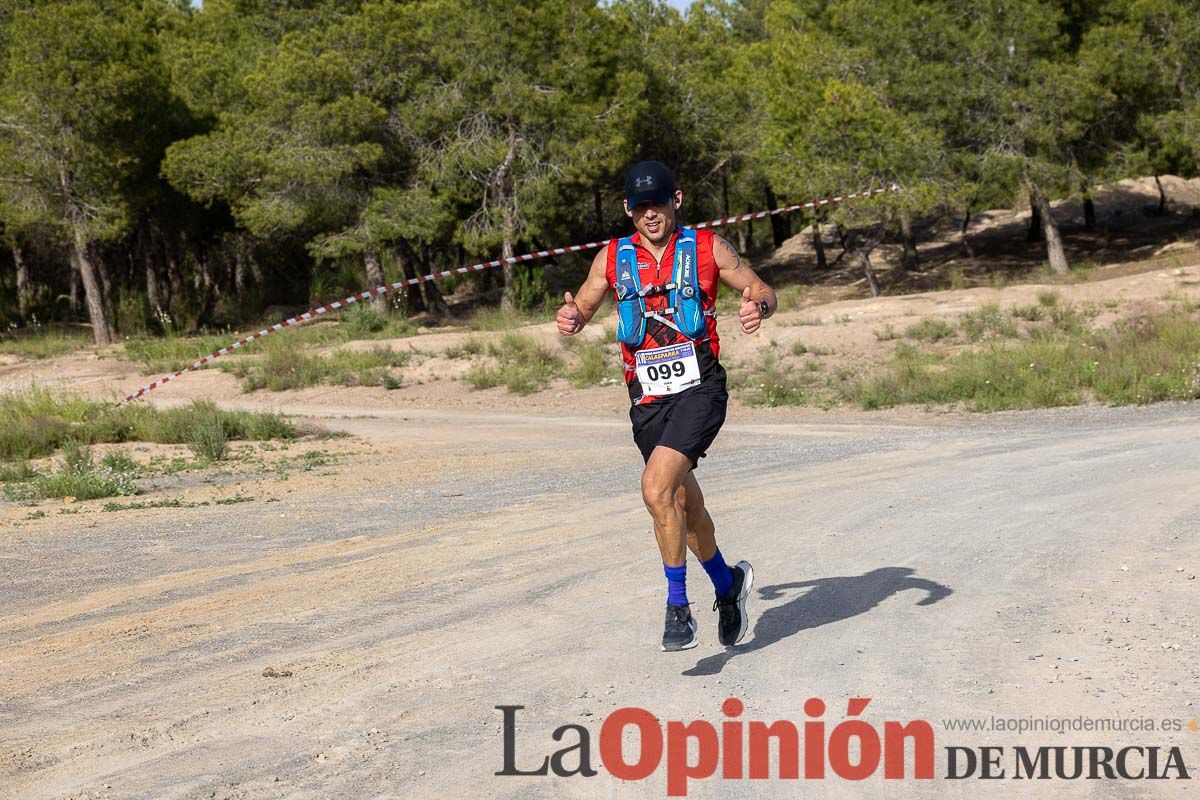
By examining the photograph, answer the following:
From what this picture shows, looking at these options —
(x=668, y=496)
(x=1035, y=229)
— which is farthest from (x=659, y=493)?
(x=1035, y=229)

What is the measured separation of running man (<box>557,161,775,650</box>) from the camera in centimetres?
567

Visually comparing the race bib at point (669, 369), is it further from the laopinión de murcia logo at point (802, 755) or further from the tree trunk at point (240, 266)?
the tree trunk at point (240, 266)

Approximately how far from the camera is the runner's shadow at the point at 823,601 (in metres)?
6.02

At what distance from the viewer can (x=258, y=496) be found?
39.4 ft

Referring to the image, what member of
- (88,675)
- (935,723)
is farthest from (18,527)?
(935,723)

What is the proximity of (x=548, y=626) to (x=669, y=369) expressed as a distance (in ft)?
4.89

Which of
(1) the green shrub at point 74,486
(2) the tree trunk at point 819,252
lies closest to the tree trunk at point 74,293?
(2) the tree trunk at point 819,252

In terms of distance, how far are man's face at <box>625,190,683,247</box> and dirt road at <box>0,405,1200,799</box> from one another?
184cm

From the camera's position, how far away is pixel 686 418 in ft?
18.7

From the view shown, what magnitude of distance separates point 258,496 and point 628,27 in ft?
94.4

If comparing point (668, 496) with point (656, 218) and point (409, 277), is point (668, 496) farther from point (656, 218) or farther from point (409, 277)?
point (409, 277)

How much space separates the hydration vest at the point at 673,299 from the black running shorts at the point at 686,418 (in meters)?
0.25

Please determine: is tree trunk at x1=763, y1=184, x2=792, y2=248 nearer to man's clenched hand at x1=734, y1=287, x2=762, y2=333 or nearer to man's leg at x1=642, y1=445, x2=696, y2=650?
man's clenched hand at x1=734, y1=287, x2=762, y2=333

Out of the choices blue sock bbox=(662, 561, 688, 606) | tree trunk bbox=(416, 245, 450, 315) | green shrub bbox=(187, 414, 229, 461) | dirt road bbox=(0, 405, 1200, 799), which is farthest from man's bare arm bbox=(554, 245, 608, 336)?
tree trunk bbox=(416, 245, 450, 315)
